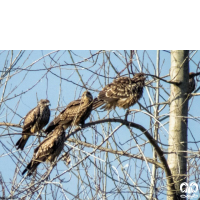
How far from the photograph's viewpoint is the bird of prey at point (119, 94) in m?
6.15

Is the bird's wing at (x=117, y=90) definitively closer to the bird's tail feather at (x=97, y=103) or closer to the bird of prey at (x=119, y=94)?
the bird of prey at (x=119, y=94)

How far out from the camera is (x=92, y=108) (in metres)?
6.16

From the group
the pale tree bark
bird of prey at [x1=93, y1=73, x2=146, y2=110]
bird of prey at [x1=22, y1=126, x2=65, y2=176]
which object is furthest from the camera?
bird of prey at [x1=93, y1=73, x2=146, y2=110]

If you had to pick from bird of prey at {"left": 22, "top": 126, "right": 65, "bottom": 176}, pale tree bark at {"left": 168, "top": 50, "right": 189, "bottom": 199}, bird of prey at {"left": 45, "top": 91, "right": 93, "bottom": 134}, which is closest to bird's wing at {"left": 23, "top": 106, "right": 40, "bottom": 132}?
bird of prey at {"left": 45, "top": 91, "right": 93, "bottom": 134}

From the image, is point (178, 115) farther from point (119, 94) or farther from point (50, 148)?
point (50, 148)

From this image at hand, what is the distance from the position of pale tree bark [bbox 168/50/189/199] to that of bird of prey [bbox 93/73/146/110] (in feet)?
3.80

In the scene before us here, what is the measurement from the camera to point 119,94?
627 cm

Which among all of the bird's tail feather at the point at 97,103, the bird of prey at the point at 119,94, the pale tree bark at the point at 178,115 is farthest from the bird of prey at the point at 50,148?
the pale tree bark at the point at 178,115

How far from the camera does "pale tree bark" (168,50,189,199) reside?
191 inches

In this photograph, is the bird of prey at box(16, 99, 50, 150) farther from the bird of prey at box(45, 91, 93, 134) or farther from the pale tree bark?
the pale tree bark

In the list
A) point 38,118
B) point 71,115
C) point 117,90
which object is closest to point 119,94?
point 117,90

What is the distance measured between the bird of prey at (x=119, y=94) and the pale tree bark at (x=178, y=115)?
45.6 inches

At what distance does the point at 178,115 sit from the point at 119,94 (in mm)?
1502
